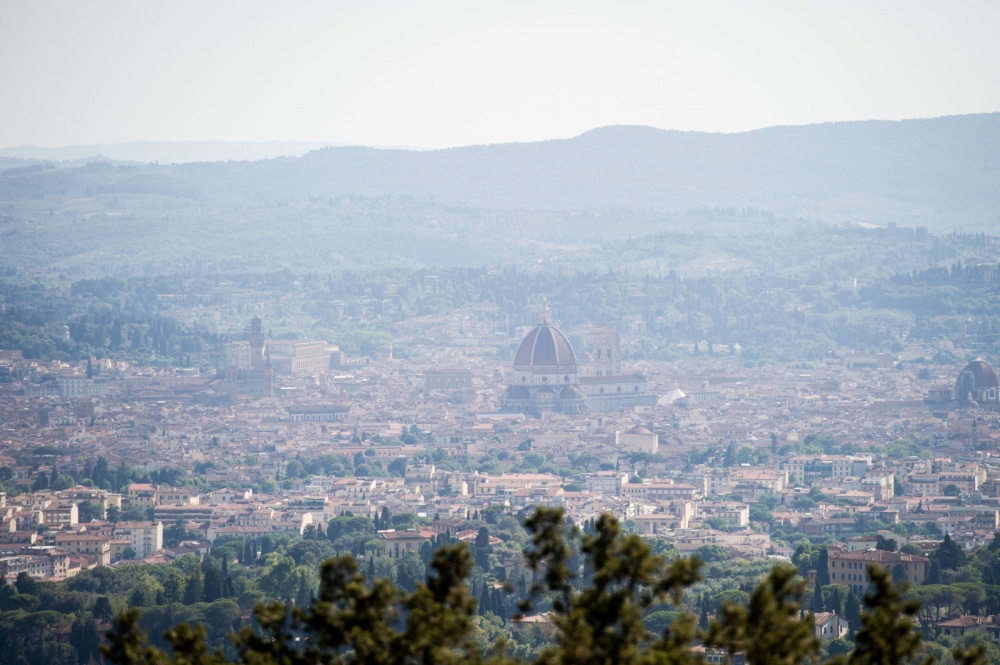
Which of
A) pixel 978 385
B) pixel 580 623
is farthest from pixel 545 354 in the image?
pixel 580 623

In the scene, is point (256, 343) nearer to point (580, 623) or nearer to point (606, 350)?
point (606, 350)

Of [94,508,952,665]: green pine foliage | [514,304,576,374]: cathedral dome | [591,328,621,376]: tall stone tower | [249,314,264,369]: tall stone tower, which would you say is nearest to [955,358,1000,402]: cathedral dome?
[514,304,576,374]: cathedral dome

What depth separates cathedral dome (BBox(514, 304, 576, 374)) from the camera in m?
125

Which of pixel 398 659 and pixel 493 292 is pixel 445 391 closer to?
pixel 493 292

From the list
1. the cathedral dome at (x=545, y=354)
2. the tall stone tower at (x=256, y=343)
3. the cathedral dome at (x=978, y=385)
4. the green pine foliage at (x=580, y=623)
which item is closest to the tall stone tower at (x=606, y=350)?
the cathedral dome at (x=545, y=354)

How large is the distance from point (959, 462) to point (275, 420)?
38950 mm

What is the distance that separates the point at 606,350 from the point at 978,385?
961 inches

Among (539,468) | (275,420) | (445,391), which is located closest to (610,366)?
(445,391)

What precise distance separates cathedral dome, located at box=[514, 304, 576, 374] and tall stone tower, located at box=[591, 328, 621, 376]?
24.9 feet

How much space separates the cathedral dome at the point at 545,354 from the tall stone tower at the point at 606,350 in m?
7.58

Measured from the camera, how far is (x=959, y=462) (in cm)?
9044

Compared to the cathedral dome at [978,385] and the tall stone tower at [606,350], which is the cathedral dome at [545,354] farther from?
the cathedral dome at [978,385]

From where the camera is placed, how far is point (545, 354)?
12469 cm

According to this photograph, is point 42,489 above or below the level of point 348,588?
below
